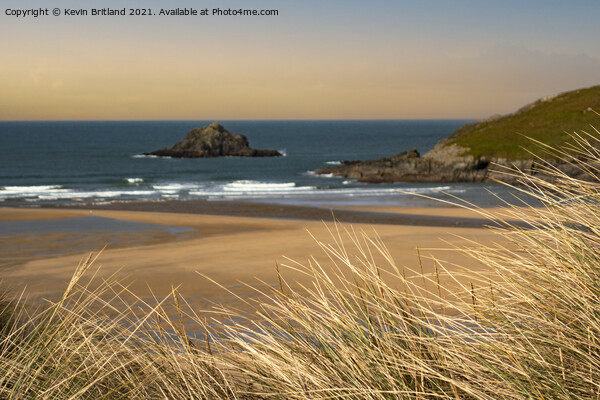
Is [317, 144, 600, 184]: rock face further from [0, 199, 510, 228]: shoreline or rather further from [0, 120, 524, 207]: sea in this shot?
[0, 199, 510, 228]: shoreline

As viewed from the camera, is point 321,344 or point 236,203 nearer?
point 321,344

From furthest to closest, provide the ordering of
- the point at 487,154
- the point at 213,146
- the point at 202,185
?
the point at 213,146
the point at 487,154
the point at 202,185

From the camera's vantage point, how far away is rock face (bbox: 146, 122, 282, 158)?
81.4 metres

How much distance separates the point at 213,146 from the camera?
82.9 metres

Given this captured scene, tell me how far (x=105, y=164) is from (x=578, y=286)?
69868mm

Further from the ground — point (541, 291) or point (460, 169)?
point (541, 291)

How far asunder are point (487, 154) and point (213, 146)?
4142cm

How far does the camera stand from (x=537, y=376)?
2.69m

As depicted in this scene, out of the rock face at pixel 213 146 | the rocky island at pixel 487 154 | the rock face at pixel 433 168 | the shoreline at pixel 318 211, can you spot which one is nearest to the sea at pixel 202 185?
the shoreline at pixel 318 211

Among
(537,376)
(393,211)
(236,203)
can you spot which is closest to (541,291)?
(537,376)

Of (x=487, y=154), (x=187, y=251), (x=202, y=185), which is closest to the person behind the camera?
(x=187, y=251)

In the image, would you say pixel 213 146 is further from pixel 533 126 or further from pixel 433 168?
pixel 533 126

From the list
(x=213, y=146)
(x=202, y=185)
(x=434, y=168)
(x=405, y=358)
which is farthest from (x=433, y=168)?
(x=405, y=358)

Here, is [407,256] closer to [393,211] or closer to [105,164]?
[393,211]
